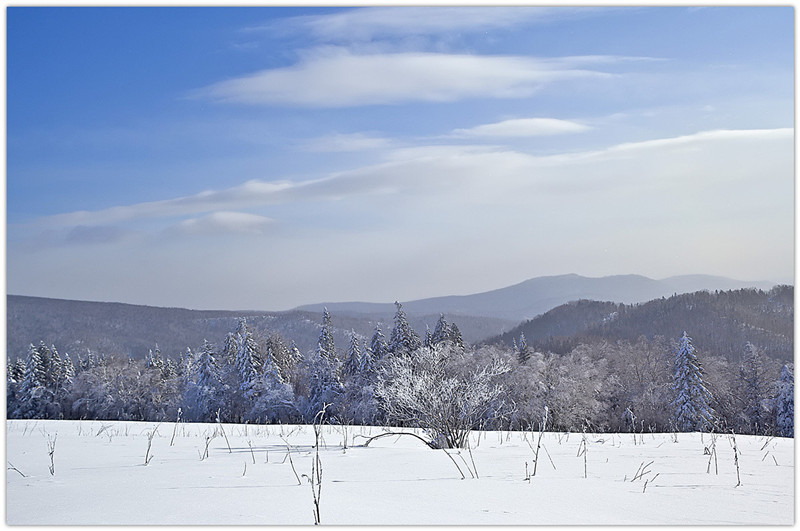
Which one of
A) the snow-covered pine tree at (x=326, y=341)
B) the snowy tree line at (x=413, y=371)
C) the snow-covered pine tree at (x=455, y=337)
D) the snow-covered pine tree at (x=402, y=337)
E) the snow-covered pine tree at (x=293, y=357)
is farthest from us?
the snow-covered pine tree at (x=293, y=357)

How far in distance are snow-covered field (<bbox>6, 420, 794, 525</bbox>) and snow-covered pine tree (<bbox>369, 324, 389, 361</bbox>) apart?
1192 inches

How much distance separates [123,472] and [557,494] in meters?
3.78

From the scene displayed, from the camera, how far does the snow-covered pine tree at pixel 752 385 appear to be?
1238 inches

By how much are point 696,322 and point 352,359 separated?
21.1m

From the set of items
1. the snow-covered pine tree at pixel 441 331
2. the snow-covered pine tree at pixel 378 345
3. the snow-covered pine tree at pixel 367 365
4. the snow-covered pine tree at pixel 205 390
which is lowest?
the snow-covered pine tree at pixel 205 390

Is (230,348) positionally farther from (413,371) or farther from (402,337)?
(413,371)

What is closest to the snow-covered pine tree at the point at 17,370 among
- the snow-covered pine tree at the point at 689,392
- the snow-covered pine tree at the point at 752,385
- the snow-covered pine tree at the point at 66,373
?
the snow-covered pine tree at the point at 66,373

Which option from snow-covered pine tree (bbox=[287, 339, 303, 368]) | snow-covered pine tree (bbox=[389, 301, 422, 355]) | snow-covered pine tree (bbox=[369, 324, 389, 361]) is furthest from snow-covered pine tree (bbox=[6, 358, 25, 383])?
snow-covered pine tree (bbox=[389, 301, 422, 355])

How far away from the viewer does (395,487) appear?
197 inches

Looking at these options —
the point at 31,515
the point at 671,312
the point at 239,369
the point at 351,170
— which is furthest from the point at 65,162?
the point at 671,312

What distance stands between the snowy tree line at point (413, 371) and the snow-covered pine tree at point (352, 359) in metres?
0.06

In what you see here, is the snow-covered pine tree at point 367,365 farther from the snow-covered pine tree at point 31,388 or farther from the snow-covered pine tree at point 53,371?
the snow-covered pine tree at point 53,371

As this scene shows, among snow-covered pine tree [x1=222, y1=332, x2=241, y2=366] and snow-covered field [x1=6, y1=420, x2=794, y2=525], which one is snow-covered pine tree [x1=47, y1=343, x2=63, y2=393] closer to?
snow-covered pine tree [x1=222, y1=332, x2=241, y2=366]

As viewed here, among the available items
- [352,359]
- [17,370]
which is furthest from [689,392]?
[17,370]
